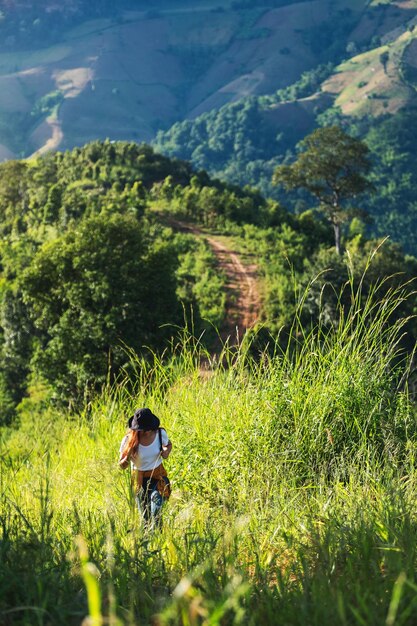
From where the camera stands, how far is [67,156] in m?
61.2

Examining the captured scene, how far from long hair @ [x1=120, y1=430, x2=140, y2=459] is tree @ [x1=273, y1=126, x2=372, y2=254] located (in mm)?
34456

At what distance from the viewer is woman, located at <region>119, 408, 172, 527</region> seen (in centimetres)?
423

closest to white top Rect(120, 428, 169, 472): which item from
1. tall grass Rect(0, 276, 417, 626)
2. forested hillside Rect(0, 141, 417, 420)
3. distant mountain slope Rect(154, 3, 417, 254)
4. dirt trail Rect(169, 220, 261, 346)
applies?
tall grass Rect(0, 276, 417, 626)

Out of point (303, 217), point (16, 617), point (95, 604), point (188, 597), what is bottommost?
point (303, 217)

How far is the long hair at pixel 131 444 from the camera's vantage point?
443 centimetres

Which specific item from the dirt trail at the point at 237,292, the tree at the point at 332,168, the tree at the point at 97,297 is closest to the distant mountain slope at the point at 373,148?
the tree at the point at 332,168

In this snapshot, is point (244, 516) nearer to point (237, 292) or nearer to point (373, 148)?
point (237, 292)

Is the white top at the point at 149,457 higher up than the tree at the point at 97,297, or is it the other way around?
the white top at the point at 149,457

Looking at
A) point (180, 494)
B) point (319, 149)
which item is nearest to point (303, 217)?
point (319, 149)

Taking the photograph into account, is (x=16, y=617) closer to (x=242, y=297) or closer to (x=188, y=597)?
(x=188, y=597)

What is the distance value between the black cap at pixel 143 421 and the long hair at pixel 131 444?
0.04 meters

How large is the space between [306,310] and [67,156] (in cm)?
3945

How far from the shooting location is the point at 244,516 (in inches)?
122

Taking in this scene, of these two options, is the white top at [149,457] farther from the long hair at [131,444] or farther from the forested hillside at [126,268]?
the forested hillside at [126,268]
